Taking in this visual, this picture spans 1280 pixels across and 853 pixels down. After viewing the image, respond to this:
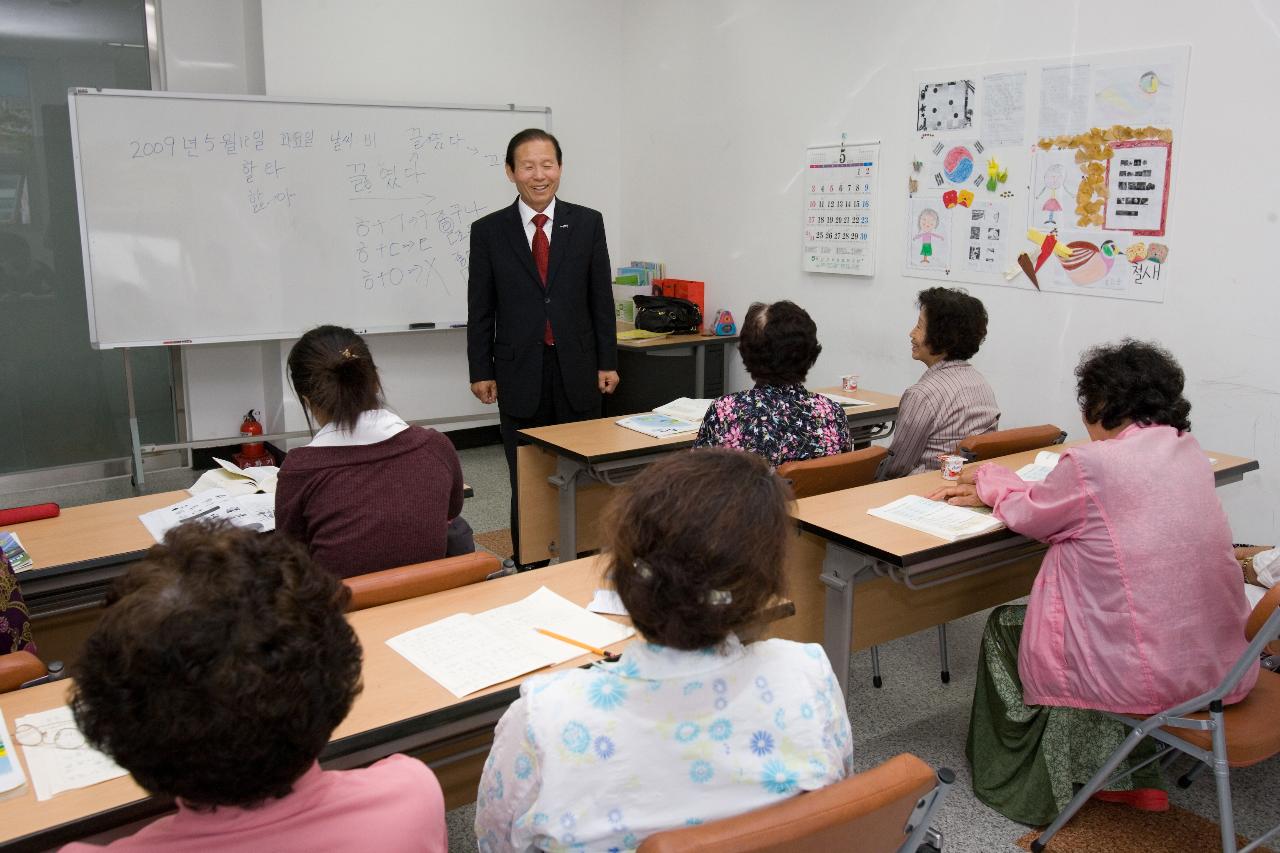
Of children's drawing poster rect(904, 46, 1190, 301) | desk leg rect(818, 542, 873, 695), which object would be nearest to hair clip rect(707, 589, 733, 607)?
desk leg rect(818, 542, 873, 695)

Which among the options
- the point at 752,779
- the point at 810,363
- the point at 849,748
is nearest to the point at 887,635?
the point at 810,363

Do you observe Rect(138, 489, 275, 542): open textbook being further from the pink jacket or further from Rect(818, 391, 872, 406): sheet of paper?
Rect(818, 391, 872, 406): sheet of paper

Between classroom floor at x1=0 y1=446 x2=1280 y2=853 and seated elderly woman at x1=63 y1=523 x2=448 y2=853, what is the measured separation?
146 centimetres

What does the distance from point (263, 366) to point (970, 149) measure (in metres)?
3.94

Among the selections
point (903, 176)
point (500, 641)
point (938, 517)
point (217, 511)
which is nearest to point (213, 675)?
point (500, 641)

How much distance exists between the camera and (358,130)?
5.22 m

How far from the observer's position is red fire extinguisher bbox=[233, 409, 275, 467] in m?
5.38

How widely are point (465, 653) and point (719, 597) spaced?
69 centimetres

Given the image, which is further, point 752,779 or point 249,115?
point 249,115

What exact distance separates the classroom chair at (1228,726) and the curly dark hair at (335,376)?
1.78 meters

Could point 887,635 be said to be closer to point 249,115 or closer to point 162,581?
point 162,581

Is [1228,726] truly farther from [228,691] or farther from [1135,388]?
[228,691]

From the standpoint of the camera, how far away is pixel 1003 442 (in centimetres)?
307

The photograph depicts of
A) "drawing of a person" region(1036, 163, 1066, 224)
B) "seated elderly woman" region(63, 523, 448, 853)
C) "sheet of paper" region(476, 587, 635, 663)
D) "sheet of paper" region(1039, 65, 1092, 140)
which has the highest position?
"sheet of paper" region(1039, 65, 1092, 140)
